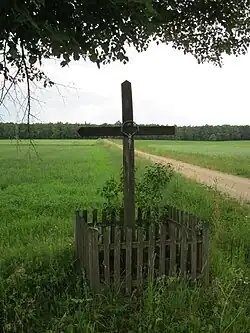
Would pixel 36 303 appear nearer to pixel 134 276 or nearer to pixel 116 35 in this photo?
pixel 134 276

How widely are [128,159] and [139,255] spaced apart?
1.32 m

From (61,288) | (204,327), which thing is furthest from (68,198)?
(204,327)

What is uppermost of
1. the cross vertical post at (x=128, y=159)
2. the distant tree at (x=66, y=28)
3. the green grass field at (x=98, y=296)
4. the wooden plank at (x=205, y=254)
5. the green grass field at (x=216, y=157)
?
the distant tree at (x=66, y=28)

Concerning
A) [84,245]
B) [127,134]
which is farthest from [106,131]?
[84,245]

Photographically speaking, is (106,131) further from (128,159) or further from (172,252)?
(172,252)

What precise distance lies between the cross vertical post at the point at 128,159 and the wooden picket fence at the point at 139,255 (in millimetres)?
411

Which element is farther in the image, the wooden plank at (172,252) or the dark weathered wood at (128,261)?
the wooden plank at (172,252)

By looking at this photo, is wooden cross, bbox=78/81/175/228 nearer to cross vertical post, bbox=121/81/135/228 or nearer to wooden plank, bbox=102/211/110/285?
cross vertical post, bbox=121/81/135/228

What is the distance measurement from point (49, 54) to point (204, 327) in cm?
308

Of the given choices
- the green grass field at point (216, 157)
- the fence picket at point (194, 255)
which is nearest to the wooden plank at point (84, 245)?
the fence picket at point (194, 255)

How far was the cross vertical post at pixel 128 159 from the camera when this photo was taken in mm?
5559

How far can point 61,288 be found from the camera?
16.8 ft

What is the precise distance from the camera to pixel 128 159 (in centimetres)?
555

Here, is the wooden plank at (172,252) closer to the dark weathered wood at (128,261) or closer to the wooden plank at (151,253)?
the wooden plank at (151,253)
